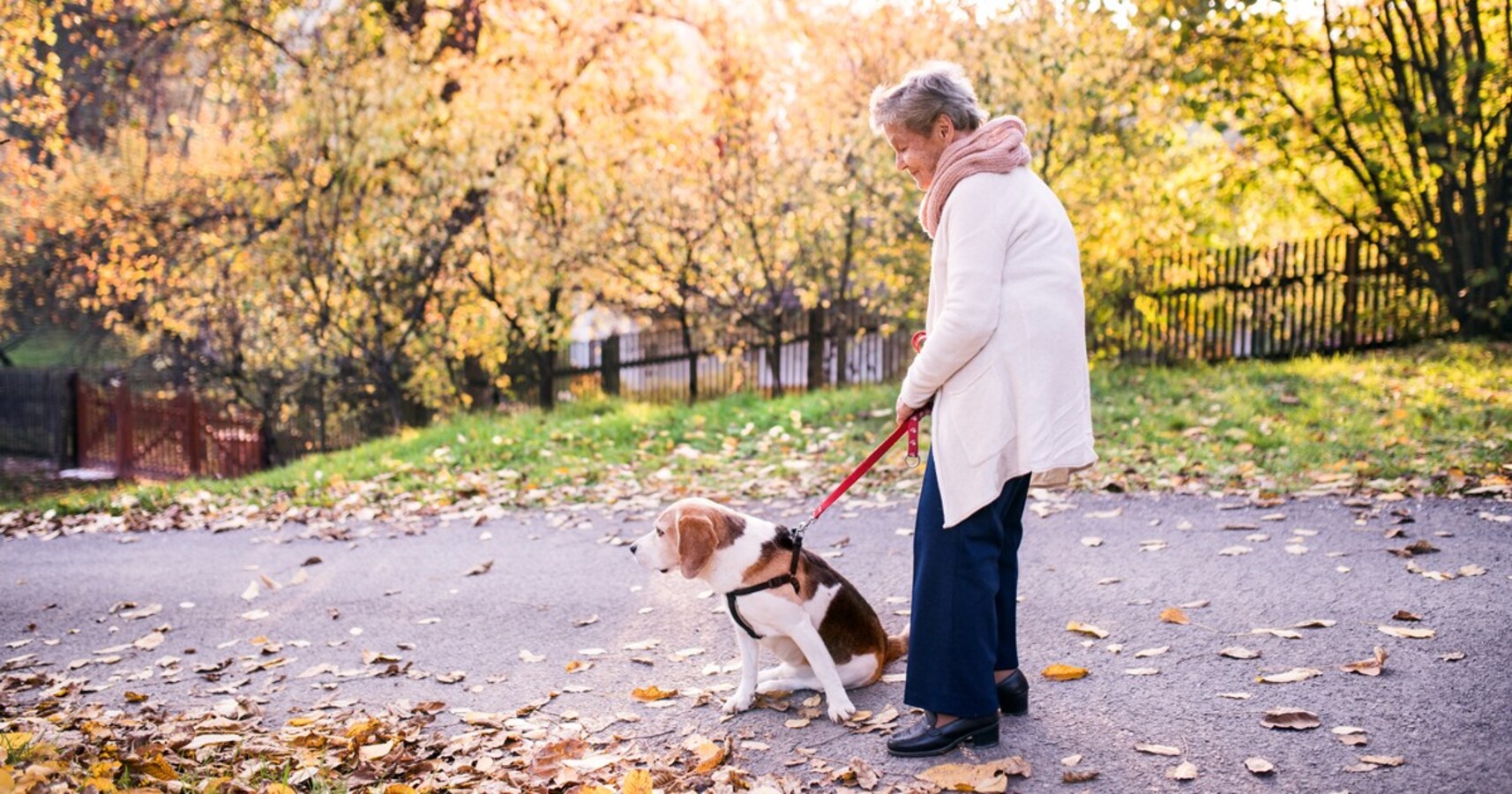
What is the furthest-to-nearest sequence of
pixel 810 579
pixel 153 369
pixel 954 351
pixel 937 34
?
pixel 153 369
pixel 937 34
pixel 810 579
pixel 954 351

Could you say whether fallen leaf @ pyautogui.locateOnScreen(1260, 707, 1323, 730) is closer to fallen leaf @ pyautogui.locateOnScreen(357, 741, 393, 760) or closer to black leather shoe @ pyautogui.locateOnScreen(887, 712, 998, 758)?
black leather shoe @ pyautogui.locateOnScreen(887, 712, 998, 758)

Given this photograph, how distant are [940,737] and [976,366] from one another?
1.19 metres

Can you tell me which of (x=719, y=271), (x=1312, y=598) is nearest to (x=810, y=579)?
(x=1312, y=598)

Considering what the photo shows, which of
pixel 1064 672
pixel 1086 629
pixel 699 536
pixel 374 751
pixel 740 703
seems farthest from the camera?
pixel 1086 629

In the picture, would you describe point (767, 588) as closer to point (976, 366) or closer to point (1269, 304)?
point (976, 366)

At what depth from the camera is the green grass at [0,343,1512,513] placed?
7945 millimetres

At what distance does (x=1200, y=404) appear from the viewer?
10438mm

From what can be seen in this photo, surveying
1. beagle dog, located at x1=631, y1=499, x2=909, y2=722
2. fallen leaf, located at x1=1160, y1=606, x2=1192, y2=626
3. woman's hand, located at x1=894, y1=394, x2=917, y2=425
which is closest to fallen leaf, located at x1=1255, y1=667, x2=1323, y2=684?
fallen leaf, located at x1=1160, y1=606, x2=1192, y2=626

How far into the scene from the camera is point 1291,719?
370 cm

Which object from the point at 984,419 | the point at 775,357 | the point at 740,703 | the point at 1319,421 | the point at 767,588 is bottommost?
the point at 740,703

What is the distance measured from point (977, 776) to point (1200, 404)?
7.87 metres

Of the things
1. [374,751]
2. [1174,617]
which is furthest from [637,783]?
[1174,617]

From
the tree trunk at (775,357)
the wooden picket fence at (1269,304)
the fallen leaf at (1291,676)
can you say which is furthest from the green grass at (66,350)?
the fallen leaf at (1291,676)

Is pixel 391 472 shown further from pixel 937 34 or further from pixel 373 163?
pixel 937 34
